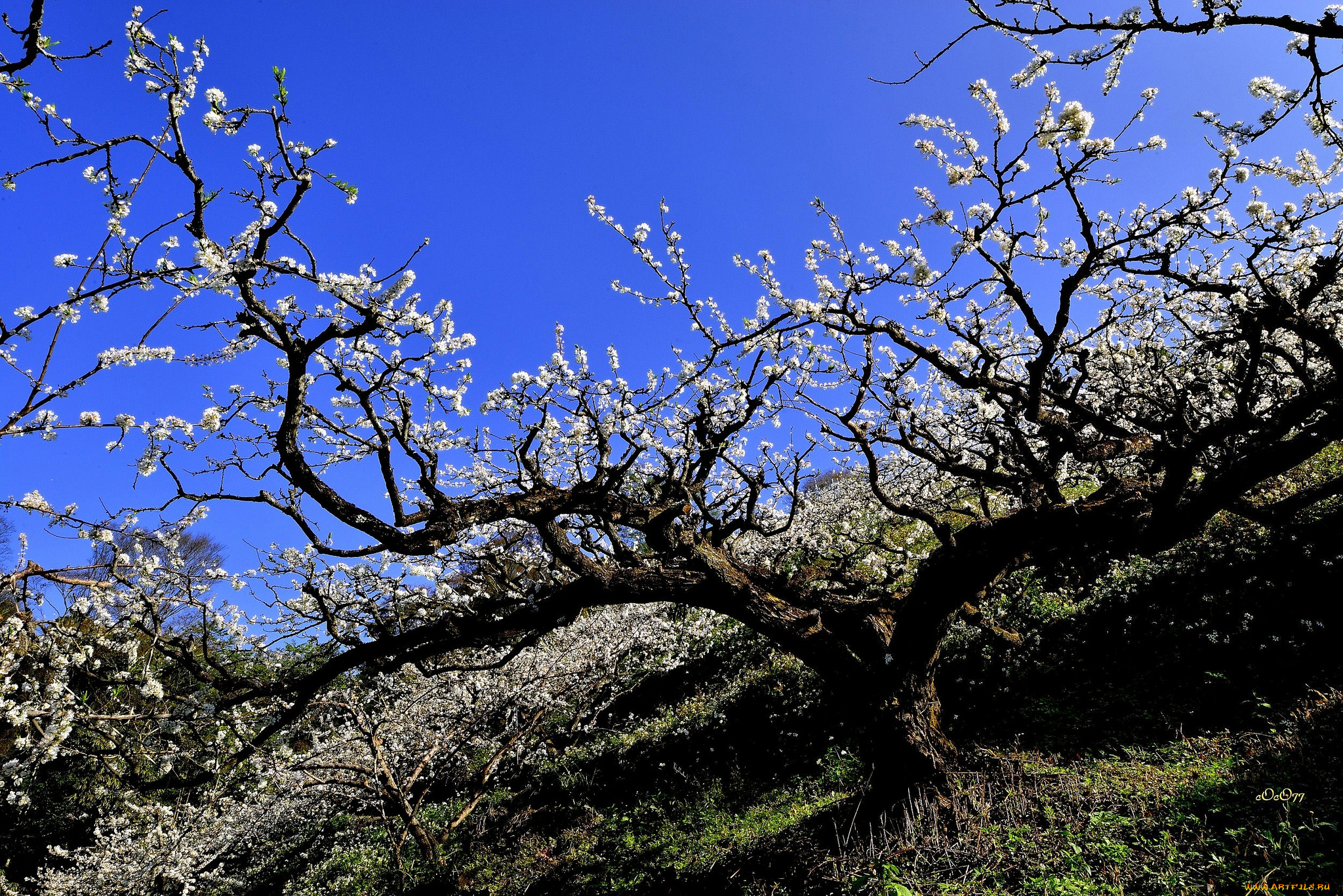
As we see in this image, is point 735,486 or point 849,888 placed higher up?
point 735,486

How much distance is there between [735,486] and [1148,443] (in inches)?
180

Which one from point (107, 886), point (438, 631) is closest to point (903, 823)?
point (438, 631)

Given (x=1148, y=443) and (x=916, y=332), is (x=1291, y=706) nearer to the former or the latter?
(x=1148, y=443)

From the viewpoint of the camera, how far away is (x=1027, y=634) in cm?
834

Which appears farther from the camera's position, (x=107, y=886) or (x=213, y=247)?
(x=107, y=886)

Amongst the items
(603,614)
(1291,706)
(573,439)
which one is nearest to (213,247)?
(573,439)

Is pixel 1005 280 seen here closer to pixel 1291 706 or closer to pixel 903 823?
pixel 903 823

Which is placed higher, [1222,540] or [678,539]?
[678,539]

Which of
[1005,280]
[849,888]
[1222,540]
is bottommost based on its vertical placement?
[849,888]

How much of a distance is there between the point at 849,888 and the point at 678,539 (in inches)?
121

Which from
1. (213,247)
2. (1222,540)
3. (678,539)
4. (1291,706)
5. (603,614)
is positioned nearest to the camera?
(213,247)

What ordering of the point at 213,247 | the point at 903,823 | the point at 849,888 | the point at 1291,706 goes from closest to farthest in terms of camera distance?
the point at 213,247
the point at 849,888
the point at 903,823
the point at 1291,706

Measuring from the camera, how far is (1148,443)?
17.6 feet

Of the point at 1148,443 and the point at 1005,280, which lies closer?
the point at 1005,280
